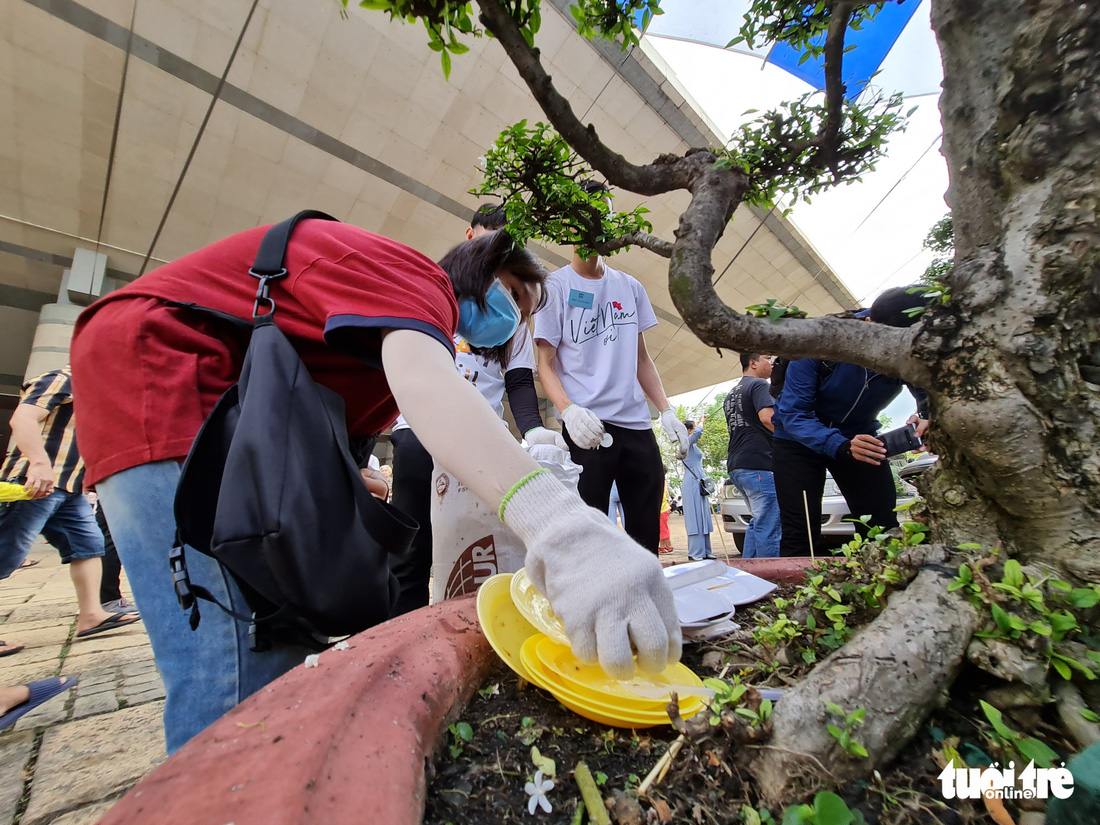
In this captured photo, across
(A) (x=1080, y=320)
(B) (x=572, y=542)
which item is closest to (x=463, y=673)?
(B) (x=572, y=542)

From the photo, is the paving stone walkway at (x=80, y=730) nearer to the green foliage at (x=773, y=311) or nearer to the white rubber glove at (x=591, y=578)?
the white rubber glove at (x=591, y=578)

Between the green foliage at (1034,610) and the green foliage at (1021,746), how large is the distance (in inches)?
4.8

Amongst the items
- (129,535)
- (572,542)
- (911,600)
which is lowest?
(911,600)

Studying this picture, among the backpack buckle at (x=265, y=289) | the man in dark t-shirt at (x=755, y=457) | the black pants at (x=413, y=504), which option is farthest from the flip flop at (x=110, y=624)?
the man in dark t-shirt at (x=755, y=457)

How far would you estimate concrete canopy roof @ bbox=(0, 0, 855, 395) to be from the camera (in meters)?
4.72

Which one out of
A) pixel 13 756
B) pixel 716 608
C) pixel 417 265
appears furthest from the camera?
pixel 13 756

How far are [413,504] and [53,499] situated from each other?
7.38 feet

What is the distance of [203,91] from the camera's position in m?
5.18

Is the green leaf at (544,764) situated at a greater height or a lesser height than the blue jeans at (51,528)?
lesser

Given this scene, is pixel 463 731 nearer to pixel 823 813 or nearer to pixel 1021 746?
pixel 823 813

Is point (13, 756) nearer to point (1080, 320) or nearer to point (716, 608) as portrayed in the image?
point (716, 608)

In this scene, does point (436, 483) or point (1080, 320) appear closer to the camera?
point (1080, 320)

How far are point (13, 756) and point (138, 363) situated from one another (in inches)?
56.7

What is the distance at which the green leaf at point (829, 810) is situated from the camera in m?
0.50
